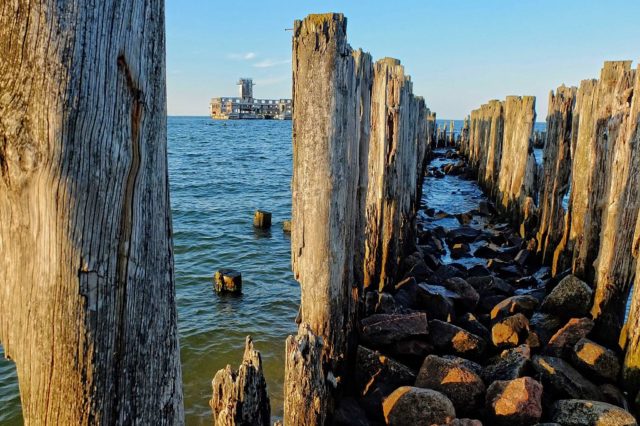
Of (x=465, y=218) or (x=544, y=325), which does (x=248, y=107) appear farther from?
(x=544, y=325)

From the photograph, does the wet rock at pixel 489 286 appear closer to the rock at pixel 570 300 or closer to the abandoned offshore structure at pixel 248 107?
the rock at pixel 570 300

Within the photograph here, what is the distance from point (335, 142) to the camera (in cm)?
444

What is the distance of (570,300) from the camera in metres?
6.78

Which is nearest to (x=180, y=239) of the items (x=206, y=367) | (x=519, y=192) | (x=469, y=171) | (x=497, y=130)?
(x=206, y=367)

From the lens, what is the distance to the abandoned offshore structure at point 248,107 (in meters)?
130

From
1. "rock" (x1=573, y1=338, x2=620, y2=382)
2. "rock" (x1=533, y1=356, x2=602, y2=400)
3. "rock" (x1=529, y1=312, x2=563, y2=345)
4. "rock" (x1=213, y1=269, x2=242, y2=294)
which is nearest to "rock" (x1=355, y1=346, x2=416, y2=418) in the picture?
"rock" (x1=533, y1=356, x2=602, y2=400)

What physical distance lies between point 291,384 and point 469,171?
2464 cm

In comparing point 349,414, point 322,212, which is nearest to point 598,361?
point 349,414

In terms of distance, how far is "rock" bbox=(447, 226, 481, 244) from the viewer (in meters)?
12.3

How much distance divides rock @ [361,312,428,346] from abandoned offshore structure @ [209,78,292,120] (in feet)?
420

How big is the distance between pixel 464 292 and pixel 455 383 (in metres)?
2.98

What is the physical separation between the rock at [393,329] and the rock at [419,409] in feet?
4.13

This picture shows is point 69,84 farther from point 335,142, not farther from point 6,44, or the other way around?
point 335,142

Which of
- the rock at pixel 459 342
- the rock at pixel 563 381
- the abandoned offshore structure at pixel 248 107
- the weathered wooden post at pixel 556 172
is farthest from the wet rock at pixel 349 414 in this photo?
the abandoned offshore structure at pixel 248 107
